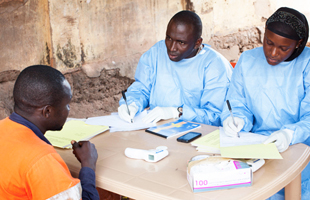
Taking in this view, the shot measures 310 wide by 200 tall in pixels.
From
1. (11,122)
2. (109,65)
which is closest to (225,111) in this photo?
(11,122)

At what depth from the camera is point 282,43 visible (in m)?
1.52

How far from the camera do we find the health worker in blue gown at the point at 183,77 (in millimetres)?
2047

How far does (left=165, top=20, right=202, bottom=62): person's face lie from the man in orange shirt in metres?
1.12

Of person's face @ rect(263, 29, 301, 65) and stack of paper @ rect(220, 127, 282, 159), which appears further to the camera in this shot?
person's face @ rect(263, 29, 301, 65)

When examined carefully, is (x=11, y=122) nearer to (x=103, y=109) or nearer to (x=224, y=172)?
(x=224, y=172)

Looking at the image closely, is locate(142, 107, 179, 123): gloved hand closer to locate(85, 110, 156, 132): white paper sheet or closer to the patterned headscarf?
locate(85, 110, 156, 132): white paper sheet

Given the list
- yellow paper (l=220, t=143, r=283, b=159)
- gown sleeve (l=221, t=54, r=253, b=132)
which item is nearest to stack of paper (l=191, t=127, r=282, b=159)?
yellow paper (l=220, t=143, r=283, b=159)

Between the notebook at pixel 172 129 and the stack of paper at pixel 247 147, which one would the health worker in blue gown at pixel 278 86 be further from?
the notebook at pixel 172 129

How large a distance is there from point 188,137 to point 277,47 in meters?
0.69

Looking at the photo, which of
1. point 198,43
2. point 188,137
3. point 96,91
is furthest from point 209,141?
point 96,91

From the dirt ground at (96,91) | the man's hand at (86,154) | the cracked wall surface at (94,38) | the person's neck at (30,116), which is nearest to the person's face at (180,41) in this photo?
the man's hand at (86,154)

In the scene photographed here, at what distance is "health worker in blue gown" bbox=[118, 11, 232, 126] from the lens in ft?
6.72

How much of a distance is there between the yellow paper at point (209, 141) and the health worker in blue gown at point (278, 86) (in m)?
0.07

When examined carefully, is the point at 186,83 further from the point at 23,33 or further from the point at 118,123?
the point at 23,33
